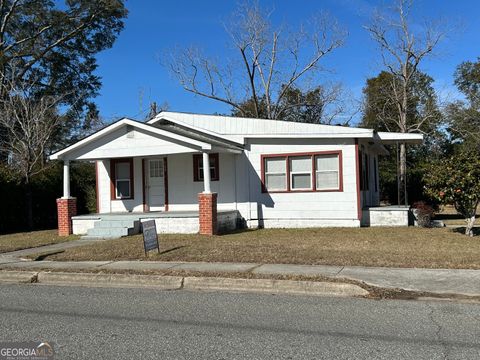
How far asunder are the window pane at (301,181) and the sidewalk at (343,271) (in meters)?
7.84

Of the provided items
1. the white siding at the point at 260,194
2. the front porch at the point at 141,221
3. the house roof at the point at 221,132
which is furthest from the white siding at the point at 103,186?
the front porch at the point at 141,221

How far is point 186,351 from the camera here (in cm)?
499

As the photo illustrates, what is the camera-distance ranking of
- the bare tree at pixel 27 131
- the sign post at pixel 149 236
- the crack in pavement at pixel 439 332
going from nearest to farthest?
the crack in pavement at pixel 439 332, the sign post at pixel 149 236, the bare tree at pixel 27 131

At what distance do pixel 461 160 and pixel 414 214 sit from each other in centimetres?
378

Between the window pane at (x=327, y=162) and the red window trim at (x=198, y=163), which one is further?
the red window trim at (x=198, y=163)

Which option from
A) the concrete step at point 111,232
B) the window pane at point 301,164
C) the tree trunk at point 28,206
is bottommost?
the concrete step at point 111,232

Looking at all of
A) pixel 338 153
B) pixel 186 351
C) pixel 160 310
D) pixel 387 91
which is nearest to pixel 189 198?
pixel 338 153

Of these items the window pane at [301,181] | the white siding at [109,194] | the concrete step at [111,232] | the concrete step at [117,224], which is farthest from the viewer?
the white siding at [109,194]

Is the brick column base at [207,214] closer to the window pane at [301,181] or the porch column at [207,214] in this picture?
the porch column at [207,214]

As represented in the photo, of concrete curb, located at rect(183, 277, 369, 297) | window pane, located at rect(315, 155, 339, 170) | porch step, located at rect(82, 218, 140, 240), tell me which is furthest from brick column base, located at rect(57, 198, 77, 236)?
concrete curb, located at rect(183, 277, 369, 297)

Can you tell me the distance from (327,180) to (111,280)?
9757 millimetres

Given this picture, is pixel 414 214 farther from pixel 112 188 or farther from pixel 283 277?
pixel 112 188

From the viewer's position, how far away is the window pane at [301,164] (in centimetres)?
1717

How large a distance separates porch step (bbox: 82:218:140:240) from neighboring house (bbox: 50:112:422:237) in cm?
4
